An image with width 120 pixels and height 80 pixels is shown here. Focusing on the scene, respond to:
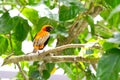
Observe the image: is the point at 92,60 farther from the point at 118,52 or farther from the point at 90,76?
the point at 90,76

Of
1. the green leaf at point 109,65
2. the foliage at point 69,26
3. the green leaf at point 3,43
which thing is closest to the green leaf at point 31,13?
the foliage at point 69,26

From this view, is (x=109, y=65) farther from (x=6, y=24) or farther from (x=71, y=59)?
(x=6, y=24)

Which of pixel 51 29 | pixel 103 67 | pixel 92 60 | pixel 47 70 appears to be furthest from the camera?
pixel 47 70

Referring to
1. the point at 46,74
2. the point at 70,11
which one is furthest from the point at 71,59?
the point at 46,74

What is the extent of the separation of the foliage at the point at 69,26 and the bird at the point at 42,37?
1 cm

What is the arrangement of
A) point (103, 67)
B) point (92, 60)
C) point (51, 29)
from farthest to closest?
point (51, 29)
point (92, 60)
point (103, 67)

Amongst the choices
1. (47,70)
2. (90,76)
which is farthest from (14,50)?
(90,76)

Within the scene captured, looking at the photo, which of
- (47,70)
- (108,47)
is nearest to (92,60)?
(108,47)

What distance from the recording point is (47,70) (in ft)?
2.33

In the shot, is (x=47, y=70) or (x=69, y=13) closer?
(x=69, y=13)

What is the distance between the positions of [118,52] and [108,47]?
0.05 feet

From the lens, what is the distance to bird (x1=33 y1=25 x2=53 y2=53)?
599 millimetres

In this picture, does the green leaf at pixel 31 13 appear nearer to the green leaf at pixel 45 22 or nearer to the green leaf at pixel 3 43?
the green leaf at pixel 45 22

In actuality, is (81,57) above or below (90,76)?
above
